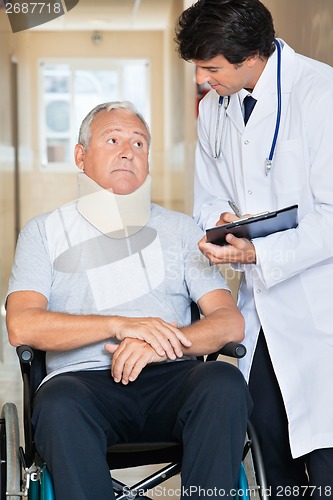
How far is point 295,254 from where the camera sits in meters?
1.78

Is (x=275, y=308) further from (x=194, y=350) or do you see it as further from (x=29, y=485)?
(x=29, y=485)

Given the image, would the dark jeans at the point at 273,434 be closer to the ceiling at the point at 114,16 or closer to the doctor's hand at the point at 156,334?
the doctor's hand at the point at 156,334

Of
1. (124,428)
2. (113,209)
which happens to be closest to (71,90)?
(113,209)

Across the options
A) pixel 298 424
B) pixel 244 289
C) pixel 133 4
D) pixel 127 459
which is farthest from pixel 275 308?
pixel 133 4

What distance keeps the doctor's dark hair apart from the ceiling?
8432 mm

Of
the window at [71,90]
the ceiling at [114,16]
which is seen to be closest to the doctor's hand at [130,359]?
the ceiling at [114,16]

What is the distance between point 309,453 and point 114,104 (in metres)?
1.04

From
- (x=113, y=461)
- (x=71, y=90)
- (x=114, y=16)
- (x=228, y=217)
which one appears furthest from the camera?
(x=71, y=90)

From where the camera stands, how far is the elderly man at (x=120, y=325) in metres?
1.62

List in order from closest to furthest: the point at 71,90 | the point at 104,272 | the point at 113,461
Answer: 1. the point at 113,461
2. the point at 104,272
3. the point at 71,90

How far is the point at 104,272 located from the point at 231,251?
376 mm

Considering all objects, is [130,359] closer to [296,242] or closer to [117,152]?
[296,242]

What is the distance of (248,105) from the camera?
2.01m

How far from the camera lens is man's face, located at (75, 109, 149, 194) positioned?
211cm
